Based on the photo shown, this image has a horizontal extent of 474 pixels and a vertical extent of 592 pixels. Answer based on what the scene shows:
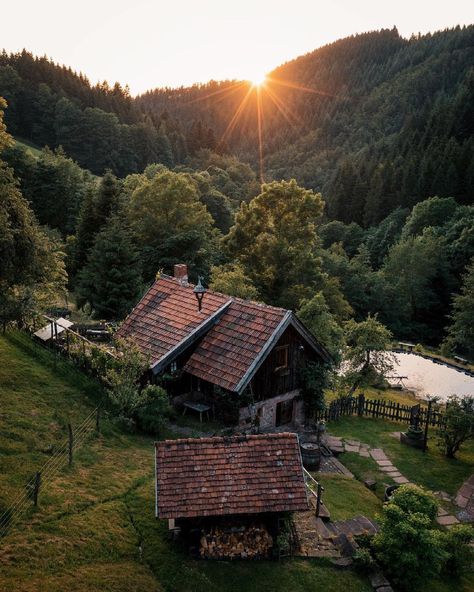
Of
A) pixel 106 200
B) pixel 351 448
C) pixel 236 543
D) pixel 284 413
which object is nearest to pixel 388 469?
pixel 351 448

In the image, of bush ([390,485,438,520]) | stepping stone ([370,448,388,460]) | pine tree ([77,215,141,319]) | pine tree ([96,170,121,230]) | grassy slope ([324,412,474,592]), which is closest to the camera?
bush ([390,485,438,520])

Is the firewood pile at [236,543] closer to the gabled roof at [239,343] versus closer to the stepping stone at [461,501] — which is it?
the gabled roof at [239,343]

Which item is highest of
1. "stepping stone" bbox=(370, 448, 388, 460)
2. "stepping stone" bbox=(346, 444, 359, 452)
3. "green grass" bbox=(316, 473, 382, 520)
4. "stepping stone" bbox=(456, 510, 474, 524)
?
"green grass" bbox=(316, 473, 382, 520)

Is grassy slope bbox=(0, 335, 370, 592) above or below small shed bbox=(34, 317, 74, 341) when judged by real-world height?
below

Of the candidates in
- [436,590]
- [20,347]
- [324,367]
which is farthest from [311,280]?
[436,590]

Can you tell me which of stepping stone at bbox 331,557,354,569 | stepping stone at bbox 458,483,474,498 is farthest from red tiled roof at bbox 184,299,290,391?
stepping stone at bbox 458,483,474,498

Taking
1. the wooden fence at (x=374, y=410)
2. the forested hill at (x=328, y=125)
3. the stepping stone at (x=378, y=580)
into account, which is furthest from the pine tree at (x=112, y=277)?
the forested hill at (x=328, y=125)

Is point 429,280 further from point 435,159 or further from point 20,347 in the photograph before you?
point 20,347

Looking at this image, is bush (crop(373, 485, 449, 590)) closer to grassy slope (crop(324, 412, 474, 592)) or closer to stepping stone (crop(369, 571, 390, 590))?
stepping stone (crop(369, 571, 390, 590))

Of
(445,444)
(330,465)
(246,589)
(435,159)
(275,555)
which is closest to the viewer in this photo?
(246,589)
